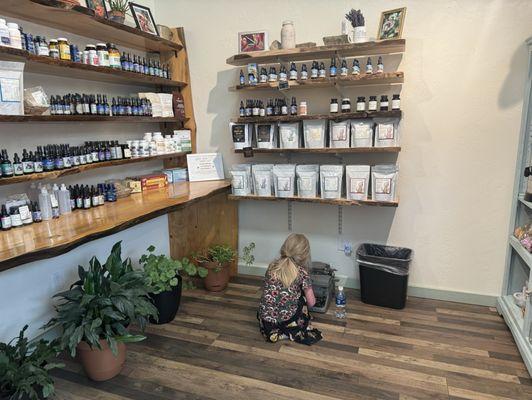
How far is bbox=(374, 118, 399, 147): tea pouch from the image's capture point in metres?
2.55

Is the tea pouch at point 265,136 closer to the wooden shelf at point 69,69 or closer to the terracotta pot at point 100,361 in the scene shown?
the wooden shelf at point 69,69

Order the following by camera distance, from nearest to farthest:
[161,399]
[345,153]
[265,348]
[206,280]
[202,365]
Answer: [161,399], [202,365], [265,348], [345,153], [206,280]

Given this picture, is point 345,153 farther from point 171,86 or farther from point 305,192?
point 171,86

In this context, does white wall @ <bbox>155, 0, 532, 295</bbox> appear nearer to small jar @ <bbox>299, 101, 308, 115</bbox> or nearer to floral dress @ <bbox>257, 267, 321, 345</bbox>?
small jar @ <bbox>299, 101, 308, 115</bbox>

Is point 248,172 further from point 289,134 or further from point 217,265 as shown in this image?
point 217,265

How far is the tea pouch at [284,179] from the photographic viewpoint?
282 centimetres

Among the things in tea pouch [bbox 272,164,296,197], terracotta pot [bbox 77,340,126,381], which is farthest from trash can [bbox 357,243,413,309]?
terracotta pot [bbox 77,340,126,381]

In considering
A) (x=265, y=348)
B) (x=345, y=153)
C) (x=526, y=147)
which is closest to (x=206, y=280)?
(x=265, y=348)

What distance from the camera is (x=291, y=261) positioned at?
2.41 m

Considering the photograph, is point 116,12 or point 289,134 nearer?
point 116,12

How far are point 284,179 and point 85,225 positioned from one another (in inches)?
56.1

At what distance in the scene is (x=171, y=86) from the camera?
10.6ft

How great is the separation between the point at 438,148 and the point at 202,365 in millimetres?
2199

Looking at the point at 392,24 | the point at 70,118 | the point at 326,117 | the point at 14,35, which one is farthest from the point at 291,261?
the point at 14,35
